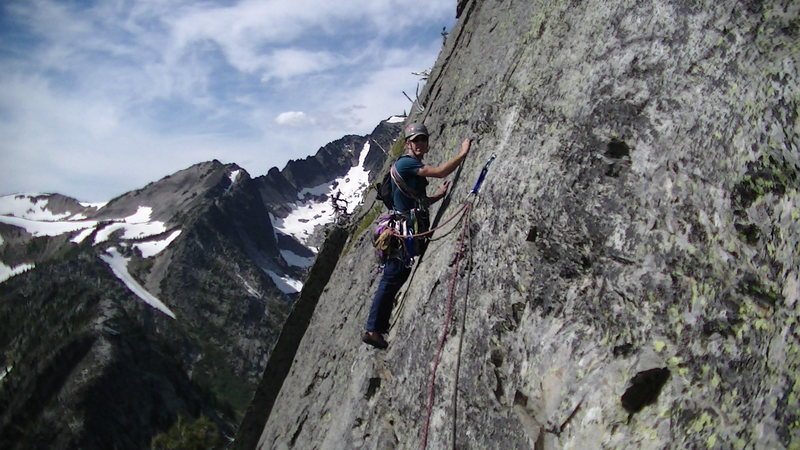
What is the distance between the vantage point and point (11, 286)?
19012 centimetres

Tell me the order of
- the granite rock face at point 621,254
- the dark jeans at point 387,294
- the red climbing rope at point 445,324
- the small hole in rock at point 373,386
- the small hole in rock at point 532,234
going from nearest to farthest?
the granite rock face at point 621,254 < the small hole in rock at point 532,234 < the red climbing rope at point 445,324 < the small hole in rock at point 373,386 < the dark jeans at point 387,294

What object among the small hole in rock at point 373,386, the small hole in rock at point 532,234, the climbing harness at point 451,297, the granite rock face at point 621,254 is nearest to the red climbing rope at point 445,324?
the climbing harness at point 451,297

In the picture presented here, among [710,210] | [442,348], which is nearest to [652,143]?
[710,210]

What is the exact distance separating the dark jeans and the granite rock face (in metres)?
0.47

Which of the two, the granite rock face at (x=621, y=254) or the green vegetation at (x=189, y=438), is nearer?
the granite rock face at (x=621, y=254)

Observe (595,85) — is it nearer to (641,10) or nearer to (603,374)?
(641,10)

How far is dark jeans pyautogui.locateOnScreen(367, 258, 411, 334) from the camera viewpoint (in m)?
10.8

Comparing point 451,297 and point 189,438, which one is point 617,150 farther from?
Answer: point 189,438

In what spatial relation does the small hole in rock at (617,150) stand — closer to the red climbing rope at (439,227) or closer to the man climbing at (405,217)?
the red climbing rope at (439,227)

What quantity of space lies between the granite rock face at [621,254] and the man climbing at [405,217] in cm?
44

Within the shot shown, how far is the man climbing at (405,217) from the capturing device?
1064 cm

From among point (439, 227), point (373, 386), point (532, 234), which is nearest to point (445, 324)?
point (532, 234)

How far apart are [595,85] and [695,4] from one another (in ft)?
4.94

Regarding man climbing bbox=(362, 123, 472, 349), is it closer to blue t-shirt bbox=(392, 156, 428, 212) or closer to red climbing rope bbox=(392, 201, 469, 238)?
blue t-shirt bbox=(392, 156, 428, 212)
